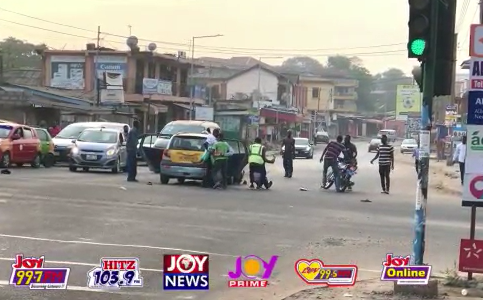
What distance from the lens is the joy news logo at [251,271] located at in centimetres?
847

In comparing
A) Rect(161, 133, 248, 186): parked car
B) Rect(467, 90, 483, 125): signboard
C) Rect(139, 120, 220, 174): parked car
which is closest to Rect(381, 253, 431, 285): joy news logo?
Rect(467, 90, 483, 125): signboard

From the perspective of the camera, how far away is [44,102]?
37719 millimetres

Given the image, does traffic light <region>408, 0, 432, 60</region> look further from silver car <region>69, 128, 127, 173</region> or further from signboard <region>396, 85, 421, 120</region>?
signboard <region>396, 85, 421, 120</region>

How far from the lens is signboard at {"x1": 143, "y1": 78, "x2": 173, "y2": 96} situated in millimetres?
54719

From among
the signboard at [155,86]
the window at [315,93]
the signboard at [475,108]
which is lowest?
the signboard at [475,108]

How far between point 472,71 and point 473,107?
41 cm

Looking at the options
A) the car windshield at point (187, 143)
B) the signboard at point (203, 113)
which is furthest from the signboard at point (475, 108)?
the signboard at point (203, 113)

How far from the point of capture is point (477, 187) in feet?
26.6

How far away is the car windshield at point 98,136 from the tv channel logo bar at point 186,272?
1825 cm

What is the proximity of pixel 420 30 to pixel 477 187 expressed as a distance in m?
1.95

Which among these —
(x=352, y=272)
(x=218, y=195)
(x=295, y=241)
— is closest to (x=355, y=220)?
(x=295, y=241)

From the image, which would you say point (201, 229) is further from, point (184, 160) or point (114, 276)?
point (184, 160)

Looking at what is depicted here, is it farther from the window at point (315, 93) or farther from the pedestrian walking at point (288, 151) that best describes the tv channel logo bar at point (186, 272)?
the window at point (315, 93)

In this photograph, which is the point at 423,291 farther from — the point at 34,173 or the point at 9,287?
the point at 34,173
